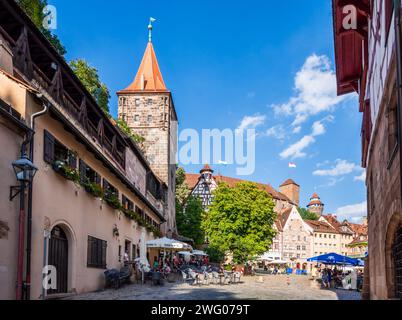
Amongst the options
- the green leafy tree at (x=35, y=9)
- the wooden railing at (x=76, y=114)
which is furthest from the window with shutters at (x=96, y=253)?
the green leafy tree at (x=35, y=9)

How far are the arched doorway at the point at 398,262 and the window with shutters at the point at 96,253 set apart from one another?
423 inches

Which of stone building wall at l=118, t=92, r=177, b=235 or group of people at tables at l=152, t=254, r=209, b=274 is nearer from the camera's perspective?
group of people at tables at l=152, t=254, r=209, b=274

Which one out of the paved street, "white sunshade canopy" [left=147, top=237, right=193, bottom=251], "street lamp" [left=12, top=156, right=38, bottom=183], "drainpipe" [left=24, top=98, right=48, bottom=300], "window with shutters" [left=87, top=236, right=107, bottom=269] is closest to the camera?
"street lamp" [left=12, top=156, right=38, bottom=183]

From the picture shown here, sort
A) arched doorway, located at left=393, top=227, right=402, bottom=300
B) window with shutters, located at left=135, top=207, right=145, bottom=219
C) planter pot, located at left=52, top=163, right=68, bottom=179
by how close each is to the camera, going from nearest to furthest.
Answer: arched doorway, located at left=393, top=227, right=402, bottom=300
planter pot, located at left=52, top=163, right=68, bottom=179
window with shutters, located at left=135, top=207, right=145, bottom=219

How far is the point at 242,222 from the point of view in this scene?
159 ft

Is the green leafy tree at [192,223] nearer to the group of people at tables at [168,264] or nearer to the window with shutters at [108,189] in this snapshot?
the group of people at tables at [168,264]

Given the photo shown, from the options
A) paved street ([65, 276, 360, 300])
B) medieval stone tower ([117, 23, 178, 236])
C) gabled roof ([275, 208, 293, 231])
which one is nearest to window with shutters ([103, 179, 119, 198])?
paved street ([65, 276, 360, 300])

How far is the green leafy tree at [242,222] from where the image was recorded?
47.2 meters

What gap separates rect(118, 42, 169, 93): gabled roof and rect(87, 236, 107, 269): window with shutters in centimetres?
4028

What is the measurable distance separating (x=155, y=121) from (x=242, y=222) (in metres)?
15.9

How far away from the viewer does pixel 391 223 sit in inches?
355

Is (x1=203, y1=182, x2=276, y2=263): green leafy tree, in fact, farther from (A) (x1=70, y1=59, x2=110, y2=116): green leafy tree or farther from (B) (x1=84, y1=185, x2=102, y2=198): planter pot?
(B) (x1=84, y1=185, x2=102, y2=198): planter pot

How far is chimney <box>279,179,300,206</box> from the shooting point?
13938cm
